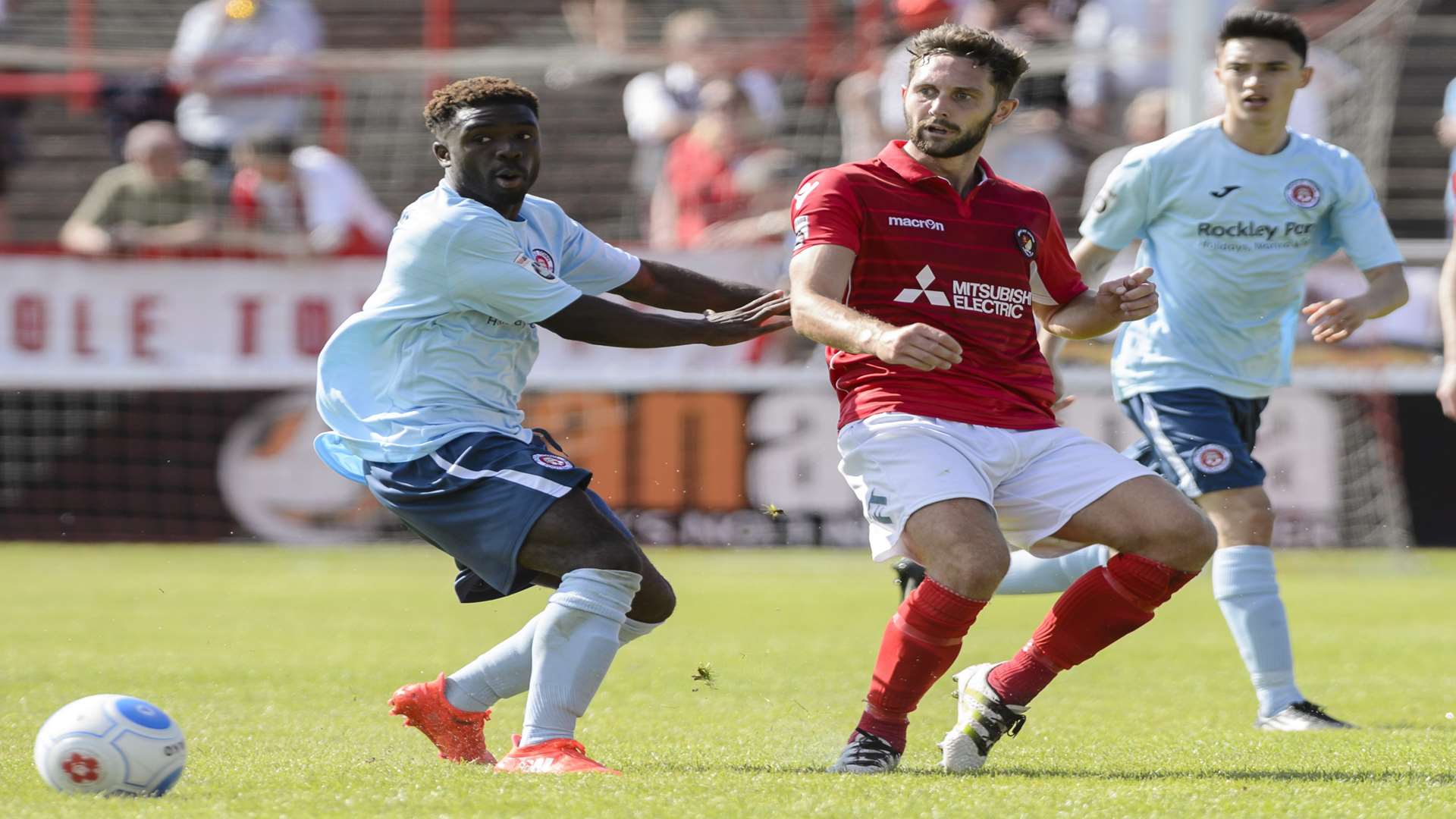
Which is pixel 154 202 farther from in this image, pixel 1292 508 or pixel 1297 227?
pixel 1297 227

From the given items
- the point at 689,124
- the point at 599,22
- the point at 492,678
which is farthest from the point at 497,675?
the point at 599,22

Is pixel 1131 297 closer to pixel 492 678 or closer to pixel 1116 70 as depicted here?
pixel 492 678

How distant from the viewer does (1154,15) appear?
48.8ft

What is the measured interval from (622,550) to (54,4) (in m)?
14.7

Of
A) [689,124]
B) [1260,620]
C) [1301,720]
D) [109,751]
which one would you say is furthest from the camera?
[689,124]

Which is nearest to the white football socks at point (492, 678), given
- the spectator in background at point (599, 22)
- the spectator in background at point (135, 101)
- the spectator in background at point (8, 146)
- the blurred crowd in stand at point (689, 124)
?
the blurred crowd in stand at point (689, 124)

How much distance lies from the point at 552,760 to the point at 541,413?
9010 mm

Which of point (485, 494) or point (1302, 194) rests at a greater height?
point (1302, 194)

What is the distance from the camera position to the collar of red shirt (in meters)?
5.09

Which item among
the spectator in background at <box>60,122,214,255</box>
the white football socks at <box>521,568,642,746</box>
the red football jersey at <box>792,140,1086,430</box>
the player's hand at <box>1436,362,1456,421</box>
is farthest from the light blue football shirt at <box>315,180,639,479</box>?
the spectator in background at <box>60,122,214,255</box>

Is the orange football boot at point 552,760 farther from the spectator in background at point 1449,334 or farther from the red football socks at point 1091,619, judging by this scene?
the spectator in background at point 1449,334

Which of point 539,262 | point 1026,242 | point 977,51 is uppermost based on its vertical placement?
point 977,51

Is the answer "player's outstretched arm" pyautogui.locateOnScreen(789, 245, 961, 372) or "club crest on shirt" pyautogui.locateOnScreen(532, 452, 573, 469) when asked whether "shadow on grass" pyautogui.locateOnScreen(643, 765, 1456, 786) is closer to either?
"club crest on shirt" pyautogui.locateOnScreen(532, 452, 573, 469)

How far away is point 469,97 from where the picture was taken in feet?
16.3
